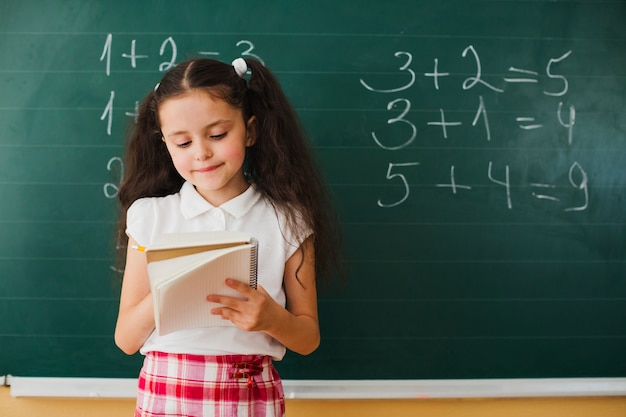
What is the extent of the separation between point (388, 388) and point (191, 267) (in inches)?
39.4

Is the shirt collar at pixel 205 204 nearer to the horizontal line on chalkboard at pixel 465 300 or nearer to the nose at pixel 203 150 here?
the nose at pixel 203 150

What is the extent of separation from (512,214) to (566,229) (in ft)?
0.54

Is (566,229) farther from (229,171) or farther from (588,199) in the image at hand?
(229,171)

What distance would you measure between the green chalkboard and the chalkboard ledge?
26 millimetres

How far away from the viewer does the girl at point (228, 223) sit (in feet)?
3.82

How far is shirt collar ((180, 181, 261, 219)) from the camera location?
4.09ft

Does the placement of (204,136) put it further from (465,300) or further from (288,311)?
(465,300)

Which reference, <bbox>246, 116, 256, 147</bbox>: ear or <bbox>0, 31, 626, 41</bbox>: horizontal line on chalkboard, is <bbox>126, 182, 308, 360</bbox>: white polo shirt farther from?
<bbox>0, 31, 626, 41</bbox>: horizontal line on chalkboard

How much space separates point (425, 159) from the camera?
1.69 m

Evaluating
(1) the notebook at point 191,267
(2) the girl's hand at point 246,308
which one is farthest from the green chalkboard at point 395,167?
(1) the notebook at point 191,267

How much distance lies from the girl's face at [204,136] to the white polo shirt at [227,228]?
0.27 ft

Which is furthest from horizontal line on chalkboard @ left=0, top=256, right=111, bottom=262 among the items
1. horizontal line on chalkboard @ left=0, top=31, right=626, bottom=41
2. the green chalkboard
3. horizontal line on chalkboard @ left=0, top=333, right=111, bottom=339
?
horizontal line on chalkboard @ left=0, top=31, right=626, bottom=41

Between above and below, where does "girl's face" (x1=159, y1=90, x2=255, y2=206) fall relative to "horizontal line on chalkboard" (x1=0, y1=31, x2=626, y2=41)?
below

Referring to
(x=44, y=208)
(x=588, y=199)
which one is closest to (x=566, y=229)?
(x=588, y=199)
